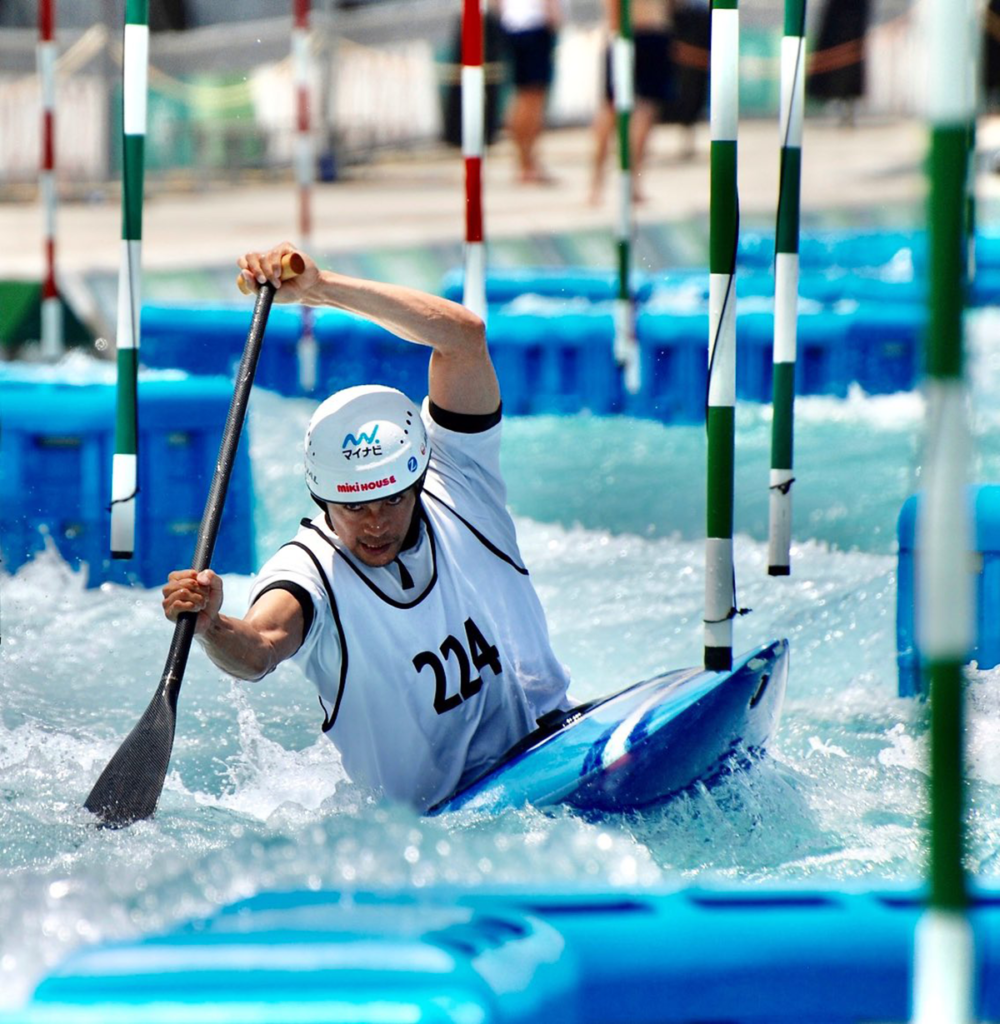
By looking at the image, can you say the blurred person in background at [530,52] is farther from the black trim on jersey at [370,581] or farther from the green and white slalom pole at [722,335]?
the black trim on jersey at [370,581]

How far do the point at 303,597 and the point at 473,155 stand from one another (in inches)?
81.1

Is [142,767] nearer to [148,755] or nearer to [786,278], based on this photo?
[148,755]

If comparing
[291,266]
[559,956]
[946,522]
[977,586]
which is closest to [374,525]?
[291,266]

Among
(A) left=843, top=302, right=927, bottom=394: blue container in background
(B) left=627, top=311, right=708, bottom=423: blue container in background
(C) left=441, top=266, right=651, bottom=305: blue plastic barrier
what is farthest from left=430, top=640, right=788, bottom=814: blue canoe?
(C) left=441, top=266, right=651, bottom=305: blue plastic barrier

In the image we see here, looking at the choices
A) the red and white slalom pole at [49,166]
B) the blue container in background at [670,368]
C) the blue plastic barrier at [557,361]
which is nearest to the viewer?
the red and white slalom pole at [49,166]

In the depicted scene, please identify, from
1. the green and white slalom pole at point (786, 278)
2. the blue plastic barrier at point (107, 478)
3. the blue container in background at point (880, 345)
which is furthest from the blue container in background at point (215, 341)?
the green and white slalom pole at point (786, 278)

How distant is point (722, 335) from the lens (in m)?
3.57

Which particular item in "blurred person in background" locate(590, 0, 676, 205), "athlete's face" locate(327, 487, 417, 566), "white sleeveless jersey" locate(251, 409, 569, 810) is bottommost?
"white sleeveless jersey" locate(251, 409, 569, 810)

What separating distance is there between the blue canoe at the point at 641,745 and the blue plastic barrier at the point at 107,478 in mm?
2249

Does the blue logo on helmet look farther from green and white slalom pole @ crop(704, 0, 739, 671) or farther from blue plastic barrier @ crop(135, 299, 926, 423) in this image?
blue plastic barrier @ crop(135, 299, 926, 423)

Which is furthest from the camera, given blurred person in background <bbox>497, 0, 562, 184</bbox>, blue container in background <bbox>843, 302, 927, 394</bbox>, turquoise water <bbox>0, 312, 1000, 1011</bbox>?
blurred person in background <bbox>497, 0, 562, 184</bbox>

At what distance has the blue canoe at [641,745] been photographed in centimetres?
316

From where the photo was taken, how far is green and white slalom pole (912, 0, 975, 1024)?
1.41 m

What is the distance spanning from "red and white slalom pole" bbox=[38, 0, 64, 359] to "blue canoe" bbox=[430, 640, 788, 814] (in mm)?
3896
